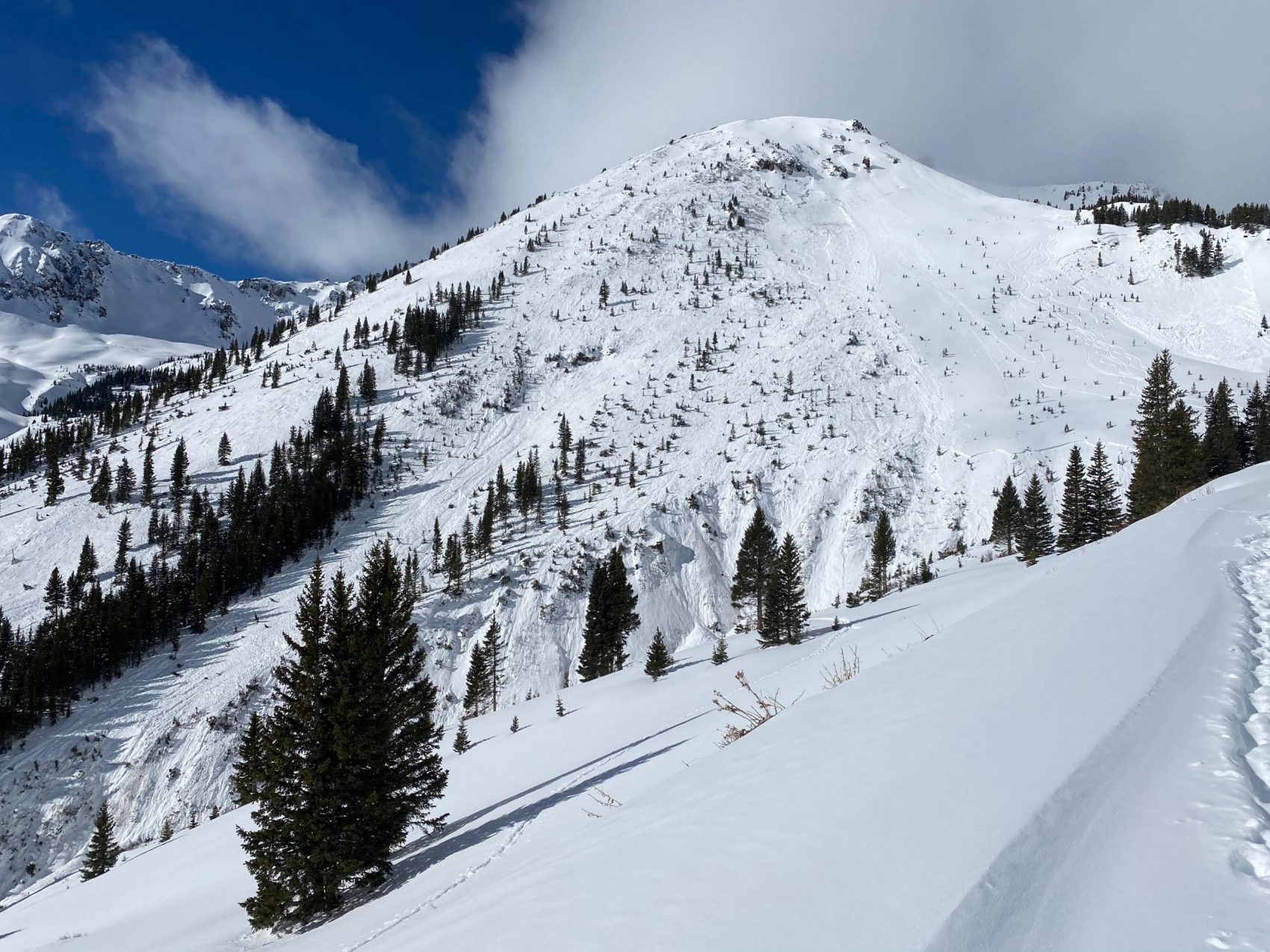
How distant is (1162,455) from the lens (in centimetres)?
3162

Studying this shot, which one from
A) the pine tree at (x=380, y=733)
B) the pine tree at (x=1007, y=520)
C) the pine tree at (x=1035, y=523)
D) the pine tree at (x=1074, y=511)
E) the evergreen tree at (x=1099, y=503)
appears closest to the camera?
the pine tree at (x=380, y=733)

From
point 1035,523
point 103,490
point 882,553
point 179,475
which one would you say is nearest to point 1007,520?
point 1035,523

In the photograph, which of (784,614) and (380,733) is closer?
(380,733)

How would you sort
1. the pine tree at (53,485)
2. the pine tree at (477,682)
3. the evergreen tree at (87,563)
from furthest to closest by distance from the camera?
the pine tree at (53,485), the evergreen tree at (87,563), the pine tree at (477,682)

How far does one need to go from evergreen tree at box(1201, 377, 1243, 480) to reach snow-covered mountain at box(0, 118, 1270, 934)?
9.80ft

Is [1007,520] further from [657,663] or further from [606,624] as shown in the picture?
[657,663]

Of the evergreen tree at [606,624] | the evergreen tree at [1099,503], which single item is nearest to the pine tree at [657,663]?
the evergreen tree at [606,624]

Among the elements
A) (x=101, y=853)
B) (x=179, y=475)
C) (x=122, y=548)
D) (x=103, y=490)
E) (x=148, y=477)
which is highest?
(x=179, y=475)

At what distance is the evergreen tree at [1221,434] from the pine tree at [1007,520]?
11.9 m

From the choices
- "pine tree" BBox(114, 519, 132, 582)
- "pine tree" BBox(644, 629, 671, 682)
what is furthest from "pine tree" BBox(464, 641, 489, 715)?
"pine tree" BBox(114, 519, 132, 582)

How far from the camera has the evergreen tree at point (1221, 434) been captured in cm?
4512

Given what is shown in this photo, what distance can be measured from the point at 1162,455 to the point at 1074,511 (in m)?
9.07

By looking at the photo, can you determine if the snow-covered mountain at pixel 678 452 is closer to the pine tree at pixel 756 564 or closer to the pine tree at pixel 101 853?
the pine tree at pixel 101 853

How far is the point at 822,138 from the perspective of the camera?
164 m
